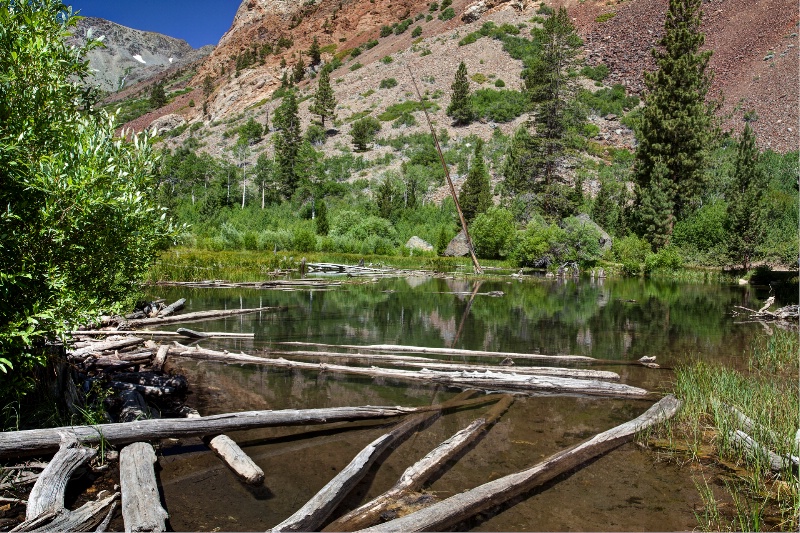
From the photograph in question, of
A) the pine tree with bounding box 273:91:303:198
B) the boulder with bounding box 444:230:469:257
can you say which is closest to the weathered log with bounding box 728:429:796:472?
the boulder with bounding box 444:230:469:257

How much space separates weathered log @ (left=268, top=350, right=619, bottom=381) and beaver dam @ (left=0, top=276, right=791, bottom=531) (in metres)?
0.03

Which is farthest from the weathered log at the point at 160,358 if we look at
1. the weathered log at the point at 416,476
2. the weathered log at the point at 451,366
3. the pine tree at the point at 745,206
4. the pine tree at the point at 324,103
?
the pine tree at the point at 324,103

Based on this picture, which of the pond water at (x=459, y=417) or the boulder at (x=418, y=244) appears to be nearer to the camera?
the pond water at (x=459, y=417)

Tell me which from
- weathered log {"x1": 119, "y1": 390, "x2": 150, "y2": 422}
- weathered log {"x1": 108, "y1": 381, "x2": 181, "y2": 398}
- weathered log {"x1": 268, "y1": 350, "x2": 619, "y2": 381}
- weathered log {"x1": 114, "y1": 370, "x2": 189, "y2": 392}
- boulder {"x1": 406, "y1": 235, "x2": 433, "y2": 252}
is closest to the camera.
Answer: weathered log {"x1": 119, "y1": 390, "x2": 150, "y2": 422}

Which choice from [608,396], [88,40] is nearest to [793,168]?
[608,396]

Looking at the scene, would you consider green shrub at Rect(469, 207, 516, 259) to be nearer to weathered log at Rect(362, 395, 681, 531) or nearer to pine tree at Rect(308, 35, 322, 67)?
weathered log at Rect(362, 395, 681, 531)

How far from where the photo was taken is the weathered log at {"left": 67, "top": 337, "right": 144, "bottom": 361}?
7.40m

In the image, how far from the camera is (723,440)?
209 inches

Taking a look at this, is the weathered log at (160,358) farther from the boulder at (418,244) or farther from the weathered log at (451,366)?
the boulder at (418,244)

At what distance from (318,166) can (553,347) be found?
1763 inches

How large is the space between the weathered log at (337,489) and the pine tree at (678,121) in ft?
127

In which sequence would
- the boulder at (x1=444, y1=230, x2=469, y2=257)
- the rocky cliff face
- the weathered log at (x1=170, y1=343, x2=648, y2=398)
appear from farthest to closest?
the rocky cliff face, the boulder at (x1=444, y1=230, x2=469, y2=257), the weathered log at (x1=170, y1=343, x2=648, y2=398)

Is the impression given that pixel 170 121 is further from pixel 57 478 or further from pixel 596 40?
pixel 57 478

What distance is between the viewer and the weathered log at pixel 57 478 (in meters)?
3.50
